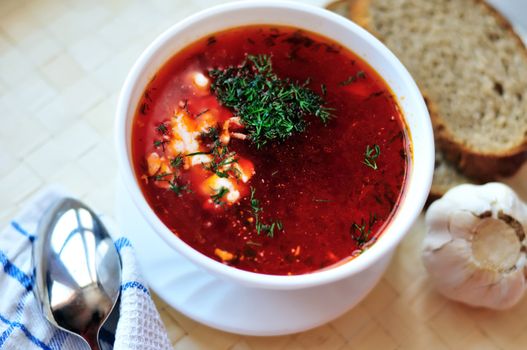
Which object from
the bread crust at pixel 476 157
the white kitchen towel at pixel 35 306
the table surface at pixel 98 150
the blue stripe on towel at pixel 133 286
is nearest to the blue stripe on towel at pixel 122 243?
the white kitchen towel at pixel 35 306

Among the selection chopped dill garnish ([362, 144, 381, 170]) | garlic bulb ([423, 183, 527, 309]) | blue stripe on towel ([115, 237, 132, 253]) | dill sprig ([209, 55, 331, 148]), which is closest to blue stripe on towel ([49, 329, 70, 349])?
blue stripe on towel ([115, 237, 132, 253])

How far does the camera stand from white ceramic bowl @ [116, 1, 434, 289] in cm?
162

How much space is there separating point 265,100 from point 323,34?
24 centimetres

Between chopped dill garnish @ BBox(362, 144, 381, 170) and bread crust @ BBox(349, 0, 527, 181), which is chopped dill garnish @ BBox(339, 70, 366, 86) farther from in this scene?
bread crust @ BBox(349, 0, 527, 181)

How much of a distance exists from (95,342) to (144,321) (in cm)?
13

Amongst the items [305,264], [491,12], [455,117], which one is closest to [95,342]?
[305,264]

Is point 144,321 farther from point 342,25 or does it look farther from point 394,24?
point 394,24

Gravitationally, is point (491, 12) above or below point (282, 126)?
below

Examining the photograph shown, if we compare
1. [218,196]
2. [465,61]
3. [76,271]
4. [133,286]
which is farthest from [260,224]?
[465,61]

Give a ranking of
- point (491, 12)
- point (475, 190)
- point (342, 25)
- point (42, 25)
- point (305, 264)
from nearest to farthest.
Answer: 1. point (305, 264)
2. point (342, 25)
3. point (475, 190)
4. point (42, 25)
5. point (491, 12)

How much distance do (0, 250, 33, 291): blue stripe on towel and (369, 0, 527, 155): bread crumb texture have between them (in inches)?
48.5

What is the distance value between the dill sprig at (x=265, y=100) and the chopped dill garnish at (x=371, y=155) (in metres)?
0.12

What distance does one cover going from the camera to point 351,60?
1852 millimetres

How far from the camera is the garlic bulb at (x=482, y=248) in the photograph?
1955 mm
